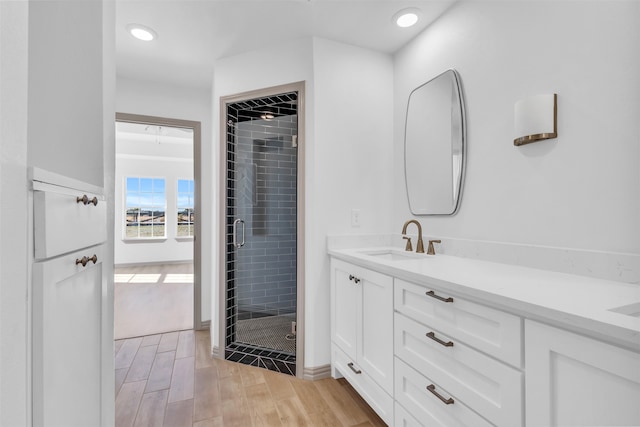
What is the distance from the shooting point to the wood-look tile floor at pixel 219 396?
1693 millimetres

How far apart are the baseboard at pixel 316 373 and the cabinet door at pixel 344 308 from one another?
0.76 feet

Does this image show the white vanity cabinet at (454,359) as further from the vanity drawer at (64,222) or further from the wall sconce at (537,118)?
the vanity drawer at (64,222)

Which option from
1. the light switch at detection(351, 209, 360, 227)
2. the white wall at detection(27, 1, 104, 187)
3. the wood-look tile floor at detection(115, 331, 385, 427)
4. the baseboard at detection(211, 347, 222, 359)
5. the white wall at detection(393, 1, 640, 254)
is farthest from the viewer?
the baseboard at detection(211, 347, 222, 359)

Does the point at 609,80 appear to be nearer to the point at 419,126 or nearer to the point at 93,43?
the point at 419,126

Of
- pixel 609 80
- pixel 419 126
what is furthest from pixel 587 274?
pixel 419 126

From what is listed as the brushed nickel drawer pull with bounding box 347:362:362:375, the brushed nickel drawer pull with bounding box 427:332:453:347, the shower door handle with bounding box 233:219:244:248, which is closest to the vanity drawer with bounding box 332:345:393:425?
the brushed nickel drawer pull with bounding box 347:362:362:375

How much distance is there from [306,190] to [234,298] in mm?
1166

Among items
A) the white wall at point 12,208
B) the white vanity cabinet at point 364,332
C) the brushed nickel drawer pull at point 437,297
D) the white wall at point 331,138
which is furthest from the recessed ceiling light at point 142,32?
the brushed nickel drawer pull at point 437,297

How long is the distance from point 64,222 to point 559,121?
186cm

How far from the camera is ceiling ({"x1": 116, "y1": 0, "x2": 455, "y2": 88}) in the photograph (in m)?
1.91

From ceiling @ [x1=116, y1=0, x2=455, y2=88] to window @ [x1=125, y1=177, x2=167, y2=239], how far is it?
426 centimetres

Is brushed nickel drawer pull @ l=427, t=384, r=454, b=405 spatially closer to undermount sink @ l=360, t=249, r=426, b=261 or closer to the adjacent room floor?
undermount sink @ l=360, t=249, r=426, b=261

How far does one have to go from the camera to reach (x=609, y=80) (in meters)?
1.18

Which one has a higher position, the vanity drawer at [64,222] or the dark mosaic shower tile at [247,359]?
the vanity drawer at [64,222]
